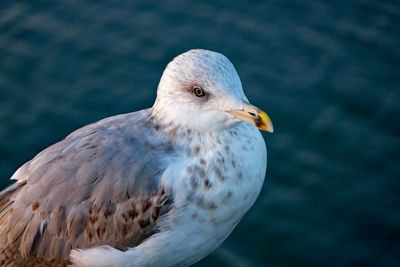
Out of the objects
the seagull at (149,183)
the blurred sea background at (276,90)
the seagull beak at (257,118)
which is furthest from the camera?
the blurred sea background at (276,90)

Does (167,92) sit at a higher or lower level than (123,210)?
higher

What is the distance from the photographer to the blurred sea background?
566 centimetres

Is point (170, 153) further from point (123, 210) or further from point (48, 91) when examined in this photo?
point (48, 91)

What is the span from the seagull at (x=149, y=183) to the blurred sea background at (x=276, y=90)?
3.99ft

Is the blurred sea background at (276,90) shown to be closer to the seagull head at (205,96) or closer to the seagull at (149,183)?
the seagull at (149,183)

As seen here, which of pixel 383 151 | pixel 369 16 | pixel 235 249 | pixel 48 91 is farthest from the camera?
pixel 369 16

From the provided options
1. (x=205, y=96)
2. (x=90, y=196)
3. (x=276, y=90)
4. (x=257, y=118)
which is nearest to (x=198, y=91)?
(x=205, y=96)

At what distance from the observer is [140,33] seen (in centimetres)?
720

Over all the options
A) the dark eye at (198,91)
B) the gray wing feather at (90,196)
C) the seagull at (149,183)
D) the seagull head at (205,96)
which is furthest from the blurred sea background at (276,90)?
the dark eye at (198,91)

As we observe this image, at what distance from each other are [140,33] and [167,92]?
288 centimetres

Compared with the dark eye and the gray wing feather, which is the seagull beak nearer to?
the dark eye

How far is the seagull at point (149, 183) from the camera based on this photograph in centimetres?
440

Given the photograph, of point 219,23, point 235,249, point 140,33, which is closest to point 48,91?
point 140,33

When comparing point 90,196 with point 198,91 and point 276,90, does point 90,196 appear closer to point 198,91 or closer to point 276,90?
point 198,91
